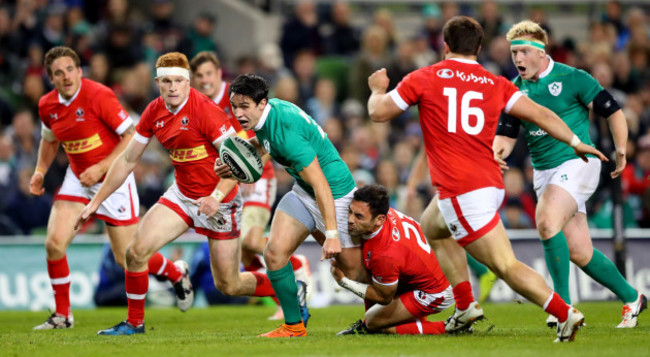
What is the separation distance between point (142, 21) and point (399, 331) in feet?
41.1

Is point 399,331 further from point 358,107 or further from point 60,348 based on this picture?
point 358,107

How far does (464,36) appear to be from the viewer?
7.40 m

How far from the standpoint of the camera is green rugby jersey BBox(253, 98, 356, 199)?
7.56 meters

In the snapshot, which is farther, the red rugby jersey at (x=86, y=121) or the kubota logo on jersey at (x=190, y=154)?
the red rugby jersey at (x=86, y=121)

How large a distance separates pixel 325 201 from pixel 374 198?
0.48m

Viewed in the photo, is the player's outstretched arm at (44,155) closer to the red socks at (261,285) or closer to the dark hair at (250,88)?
the red socks at (261,285)

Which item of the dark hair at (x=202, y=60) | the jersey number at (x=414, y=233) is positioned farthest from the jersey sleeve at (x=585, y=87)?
the dark hair at (x=202, y=60)

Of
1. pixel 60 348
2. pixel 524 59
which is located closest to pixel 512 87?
pixel 524 59

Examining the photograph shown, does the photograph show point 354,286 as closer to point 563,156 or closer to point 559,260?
point 559,260

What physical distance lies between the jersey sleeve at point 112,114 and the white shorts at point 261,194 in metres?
1.86

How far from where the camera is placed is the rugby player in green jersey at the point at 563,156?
869 cm

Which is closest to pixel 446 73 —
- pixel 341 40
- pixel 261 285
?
pixel 261 285

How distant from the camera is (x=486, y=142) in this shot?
7.40 meters

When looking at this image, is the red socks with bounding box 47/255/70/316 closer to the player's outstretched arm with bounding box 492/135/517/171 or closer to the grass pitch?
the grass pitch
